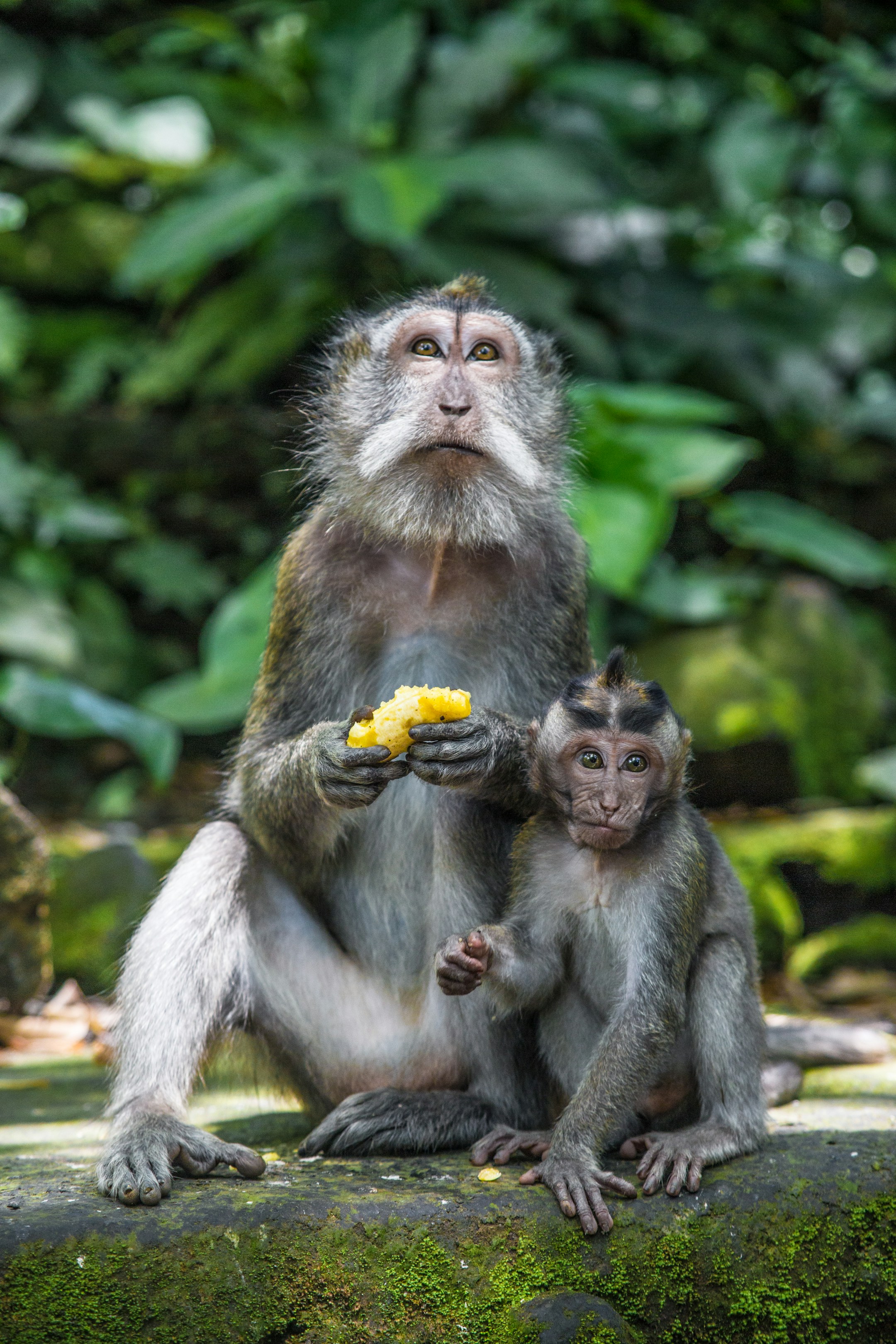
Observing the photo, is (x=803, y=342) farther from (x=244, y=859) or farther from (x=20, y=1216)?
(x=20, y=1216)

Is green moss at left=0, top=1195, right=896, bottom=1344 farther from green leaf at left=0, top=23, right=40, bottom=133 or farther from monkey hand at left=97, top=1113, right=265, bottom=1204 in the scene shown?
green leaf at left=0, top=23, right=40, bottom=133

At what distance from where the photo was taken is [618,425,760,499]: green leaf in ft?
26.6

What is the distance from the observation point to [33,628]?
8.91m

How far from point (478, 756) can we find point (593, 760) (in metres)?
0.35

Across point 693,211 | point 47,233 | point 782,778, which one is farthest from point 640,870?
point 47,233

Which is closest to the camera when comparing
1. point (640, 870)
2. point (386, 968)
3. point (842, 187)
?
point (640, 870)

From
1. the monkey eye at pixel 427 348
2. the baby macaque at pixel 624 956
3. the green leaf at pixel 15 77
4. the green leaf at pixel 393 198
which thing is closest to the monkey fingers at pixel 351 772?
the baby macaque at pixel 624 956

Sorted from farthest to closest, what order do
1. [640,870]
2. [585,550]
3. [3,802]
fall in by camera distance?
[3,802] < [585,550] < [640,870]

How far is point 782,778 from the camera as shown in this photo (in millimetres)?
8844

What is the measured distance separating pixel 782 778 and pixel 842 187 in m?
5.12

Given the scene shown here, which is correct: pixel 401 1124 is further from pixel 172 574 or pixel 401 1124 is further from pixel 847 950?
pixel 172 574

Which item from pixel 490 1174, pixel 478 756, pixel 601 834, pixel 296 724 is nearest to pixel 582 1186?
pixel 490 1174

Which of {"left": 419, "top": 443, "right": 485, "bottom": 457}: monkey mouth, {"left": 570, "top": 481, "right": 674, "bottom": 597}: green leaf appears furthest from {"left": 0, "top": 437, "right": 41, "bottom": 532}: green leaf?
{"left": 419, "top": 443, "right": 485, "bottom": 457}: monkey mouth

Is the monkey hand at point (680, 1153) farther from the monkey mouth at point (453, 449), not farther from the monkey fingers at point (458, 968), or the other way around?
the monkey mouth at point (453, 449)
